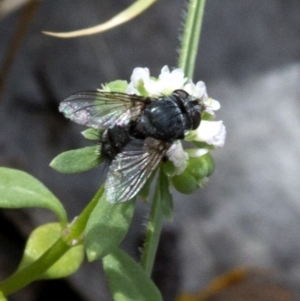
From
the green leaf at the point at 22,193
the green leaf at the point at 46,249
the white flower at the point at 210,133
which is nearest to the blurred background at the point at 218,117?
the green leaf at the point at 46,249

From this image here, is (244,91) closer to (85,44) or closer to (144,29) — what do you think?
(144,29)

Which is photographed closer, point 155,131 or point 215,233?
point 155,131

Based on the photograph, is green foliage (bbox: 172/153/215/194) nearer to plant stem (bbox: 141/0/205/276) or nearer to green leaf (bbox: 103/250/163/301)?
plant stem (bbox: 141/0/205/276)

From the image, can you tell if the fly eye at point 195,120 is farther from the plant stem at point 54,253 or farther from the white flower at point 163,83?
the plant stem at point 54,253

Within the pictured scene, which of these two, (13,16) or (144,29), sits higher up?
(13,16)

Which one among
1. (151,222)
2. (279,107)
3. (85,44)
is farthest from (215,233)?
(151,222)

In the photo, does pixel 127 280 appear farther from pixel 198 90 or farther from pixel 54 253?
pixel 198 90
